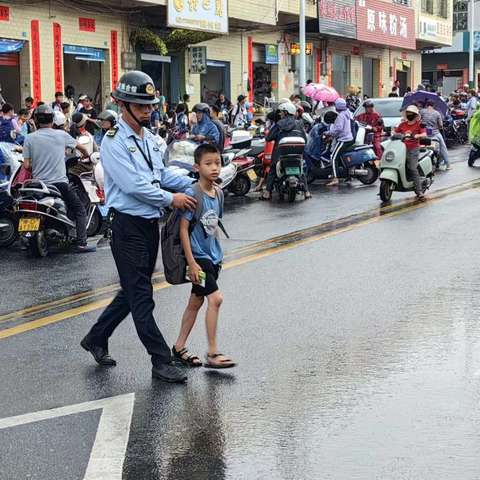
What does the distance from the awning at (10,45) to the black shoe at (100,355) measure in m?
19.0

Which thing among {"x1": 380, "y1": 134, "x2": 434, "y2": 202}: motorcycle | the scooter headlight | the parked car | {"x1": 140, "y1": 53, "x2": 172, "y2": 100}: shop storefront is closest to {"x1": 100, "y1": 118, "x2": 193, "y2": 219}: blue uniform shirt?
{"x1": 380, "y1": 134, "x2": 434, "y2": 202}: motorcycle

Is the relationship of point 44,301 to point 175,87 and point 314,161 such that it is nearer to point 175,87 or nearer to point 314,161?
point 314,161

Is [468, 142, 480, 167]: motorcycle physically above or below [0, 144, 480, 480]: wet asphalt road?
above

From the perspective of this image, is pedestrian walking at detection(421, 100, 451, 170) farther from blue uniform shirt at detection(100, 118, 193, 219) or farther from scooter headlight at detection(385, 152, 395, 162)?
blue uniform shirt at detection(100, 118, 193, 219)

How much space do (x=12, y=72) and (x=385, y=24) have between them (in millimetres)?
22701

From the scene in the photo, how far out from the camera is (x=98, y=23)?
2875cm

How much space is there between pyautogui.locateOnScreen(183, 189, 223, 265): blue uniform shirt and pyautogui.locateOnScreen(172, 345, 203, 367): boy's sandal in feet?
2.01

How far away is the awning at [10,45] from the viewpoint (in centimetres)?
2506

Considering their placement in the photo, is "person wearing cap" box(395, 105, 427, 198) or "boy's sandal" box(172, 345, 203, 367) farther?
"person wearing cap" box(395, 105, 427, 198)

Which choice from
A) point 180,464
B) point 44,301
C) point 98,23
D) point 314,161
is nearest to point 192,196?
point 180,464

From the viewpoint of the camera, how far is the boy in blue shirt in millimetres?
6914

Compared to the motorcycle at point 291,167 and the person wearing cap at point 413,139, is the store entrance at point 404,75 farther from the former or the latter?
the person wearing cap at point 413,139

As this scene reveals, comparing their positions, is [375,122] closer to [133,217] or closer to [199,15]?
[199,15]

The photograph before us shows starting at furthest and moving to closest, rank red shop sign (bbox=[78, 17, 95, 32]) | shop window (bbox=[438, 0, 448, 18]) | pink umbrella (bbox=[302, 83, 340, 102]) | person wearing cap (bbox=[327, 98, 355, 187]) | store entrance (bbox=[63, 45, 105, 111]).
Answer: shop window (bbox=[438, 0, 448, 18]) < store entrance (bbox=[63, 45, 105, 111]) < red shop sign (bbox=[78, 17, 95, 32]) < pink umbrella (bbox=[302, 83, 340, 102]) < person wearing cap (bbox=[327, 98, 355, 187])
